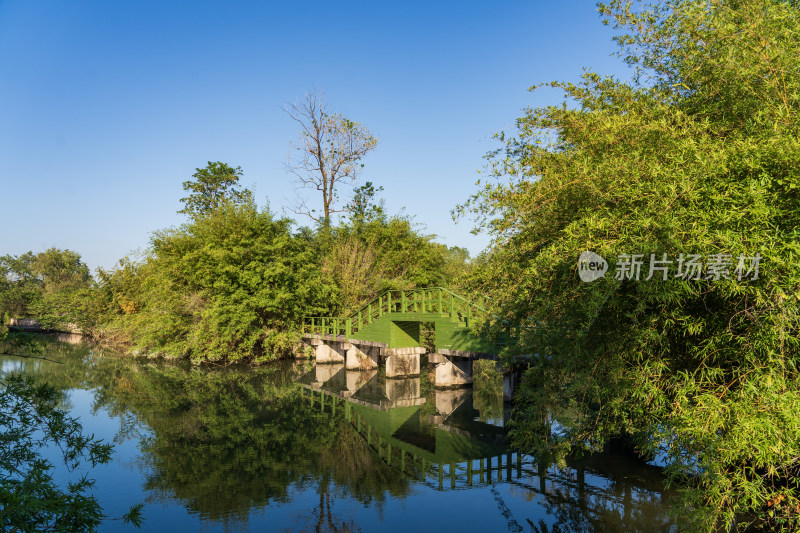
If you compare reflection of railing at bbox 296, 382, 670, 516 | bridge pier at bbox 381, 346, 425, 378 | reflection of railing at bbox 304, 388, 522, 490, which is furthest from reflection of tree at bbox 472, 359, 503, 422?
reflection of railing at bbox 296, 382, 670, 516

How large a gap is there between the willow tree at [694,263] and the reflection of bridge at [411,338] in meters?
4.59

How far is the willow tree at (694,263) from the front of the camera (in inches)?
181

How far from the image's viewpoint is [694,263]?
4699 millimetres

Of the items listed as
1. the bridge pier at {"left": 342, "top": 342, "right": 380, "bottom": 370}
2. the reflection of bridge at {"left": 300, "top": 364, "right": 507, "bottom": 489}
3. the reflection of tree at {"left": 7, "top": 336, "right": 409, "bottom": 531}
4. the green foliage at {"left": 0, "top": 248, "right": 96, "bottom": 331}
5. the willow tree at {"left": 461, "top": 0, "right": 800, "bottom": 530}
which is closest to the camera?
the willow tree at {"left": 461, "top": 0, "right": 800, "bottom": 530}

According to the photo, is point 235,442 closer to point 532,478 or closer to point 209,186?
point 532,478

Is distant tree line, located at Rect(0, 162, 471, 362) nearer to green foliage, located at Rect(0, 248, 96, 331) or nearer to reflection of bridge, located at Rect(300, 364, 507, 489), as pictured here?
reflection of bridge, located at Rect(300, 364, 507, 489)

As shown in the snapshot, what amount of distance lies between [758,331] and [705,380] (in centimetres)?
111

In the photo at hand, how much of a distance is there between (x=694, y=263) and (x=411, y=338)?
50.1 ft

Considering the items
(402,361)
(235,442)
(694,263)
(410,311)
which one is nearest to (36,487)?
(694,263)

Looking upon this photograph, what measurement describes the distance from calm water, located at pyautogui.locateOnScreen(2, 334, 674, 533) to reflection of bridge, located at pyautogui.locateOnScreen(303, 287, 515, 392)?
136 centimetres

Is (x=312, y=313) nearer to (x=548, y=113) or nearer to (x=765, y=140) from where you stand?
(x=548, y=113)

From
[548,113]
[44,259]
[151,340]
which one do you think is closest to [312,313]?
[151,340]

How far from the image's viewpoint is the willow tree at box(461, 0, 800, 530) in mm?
4586

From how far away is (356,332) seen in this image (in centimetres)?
2109
